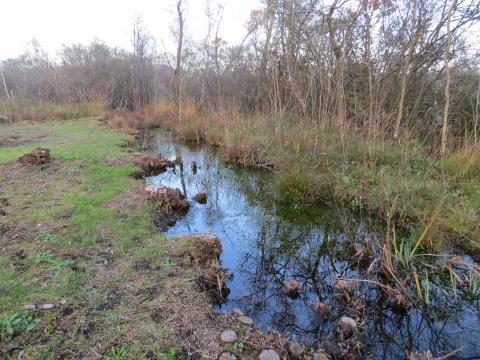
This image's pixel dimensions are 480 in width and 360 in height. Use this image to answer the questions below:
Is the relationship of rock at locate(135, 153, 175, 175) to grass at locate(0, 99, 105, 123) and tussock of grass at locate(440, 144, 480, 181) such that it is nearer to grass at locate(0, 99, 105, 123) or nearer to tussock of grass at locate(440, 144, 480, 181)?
tussock of grass at locate(440, 144, 480, 181)

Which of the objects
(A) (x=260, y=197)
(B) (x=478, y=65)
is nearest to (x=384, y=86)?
(B) (x=478, y=65)

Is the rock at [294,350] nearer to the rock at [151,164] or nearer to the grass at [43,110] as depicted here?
the rock at [151,164]

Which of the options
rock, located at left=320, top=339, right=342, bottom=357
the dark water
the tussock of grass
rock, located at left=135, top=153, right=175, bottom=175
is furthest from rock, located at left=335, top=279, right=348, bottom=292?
rock, located at left=135, top=153, right=175, bottom=175

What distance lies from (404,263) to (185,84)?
12.9 metres

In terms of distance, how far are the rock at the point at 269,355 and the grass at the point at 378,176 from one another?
1668 millimetres

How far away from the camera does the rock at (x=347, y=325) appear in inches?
81.7

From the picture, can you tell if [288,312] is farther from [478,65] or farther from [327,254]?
[478,65]

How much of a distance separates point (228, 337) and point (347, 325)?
3.10 ft

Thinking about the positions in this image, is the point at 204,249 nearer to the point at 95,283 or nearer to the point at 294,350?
the point at 95,283

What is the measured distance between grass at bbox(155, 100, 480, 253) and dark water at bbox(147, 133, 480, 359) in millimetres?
389

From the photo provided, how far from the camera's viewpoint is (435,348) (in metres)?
2.10

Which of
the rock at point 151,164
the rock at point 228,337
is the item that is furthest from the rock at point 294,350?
the rock at point 151,164

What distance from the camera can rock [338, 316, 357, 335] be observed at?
208cm

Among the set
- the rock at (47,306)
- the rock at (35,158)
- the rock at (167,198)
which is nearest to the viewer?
the rock at (47,306)
